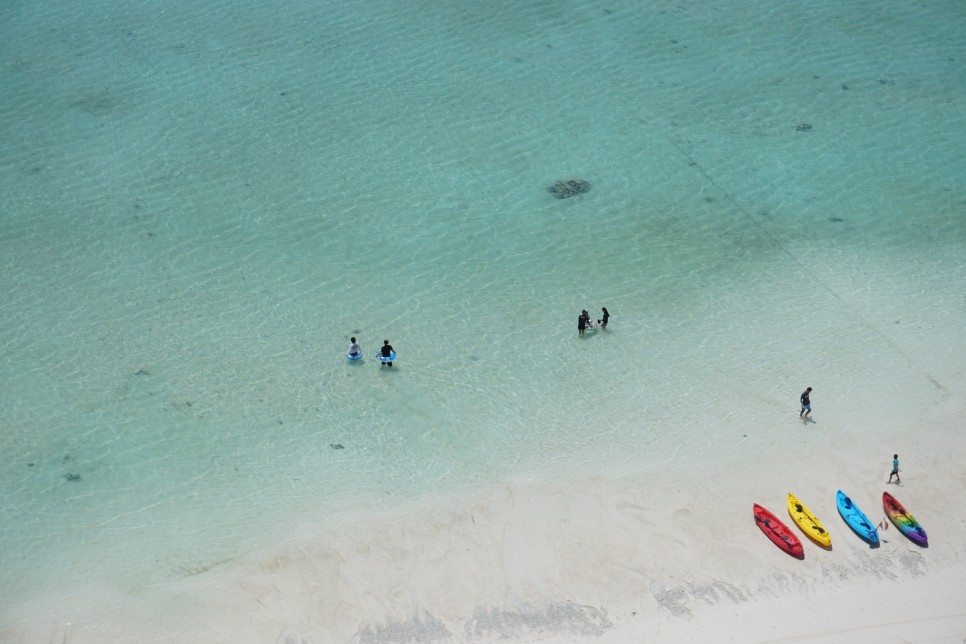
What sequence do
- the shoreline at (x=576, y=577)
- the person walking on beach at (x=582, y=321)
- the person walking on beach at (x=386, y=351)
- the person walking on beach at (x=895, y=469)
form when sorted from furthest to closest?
the person walking on beach at (x=582, y=321), the person walking on beach at (x=386, y=351), the person walking on beach at (x=895, y=469), the shoreline at (x=576, y=577)

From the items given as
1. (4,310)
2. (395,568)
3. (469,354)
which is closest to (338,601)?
(395,568)

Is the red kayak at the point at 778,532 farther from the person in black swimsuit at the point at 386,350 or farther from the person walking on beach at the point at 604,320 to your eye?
the person in black swimsuit at the point at 386,350

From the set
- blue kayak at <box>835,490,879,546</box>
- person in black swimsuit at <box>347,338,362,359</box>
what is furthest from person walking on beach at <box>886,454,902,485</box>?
person in black swimsuit at <box>347,338,362,359</box>

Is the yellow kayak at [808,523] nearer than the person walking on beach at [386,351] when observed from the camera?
Yes

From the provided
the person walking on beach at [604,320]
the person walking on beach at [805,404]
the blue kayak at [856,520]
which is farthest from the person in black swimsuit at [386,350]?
the blue kayak at [856,520]

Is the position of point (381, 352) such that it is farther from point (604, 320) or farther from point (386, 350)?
point (604, 320)

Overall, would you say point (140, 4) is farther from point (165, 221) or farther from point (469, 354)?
point (469, 354)

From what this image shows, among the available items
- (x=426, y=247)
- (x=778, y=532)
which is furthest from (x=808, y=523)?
(x=426, y=247)
